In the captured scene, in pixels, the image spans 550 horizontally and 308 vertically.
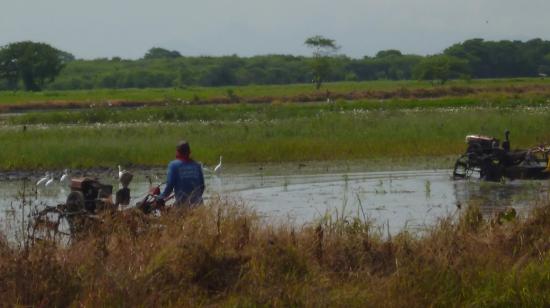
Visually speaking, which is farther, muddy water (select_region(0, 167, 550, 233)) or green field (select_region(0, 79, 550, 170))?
green field (select_region(0, 79, 550, 170))

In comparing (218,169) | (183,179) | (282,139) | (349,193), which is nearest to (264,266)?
(183,179)

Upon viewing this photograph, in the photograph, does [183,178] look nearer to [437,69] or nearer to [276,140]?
[276,140]

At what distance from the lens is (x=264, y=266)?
33.1ft

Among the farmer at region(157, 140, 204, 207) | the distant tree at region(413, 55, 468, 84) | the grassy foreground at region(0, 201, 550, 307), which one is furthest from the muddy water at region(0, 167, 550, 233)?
the distant tree at region(413, 55, 468, 84)

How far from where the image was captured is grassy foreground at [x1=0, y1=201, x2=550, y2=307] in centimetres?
961

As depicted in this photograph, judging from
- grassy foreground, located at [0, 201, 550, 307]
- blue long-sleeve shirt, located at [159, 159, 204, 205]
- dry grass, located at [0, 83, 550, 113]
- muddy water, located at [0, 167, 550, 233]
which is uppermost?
blue long-sleeve shirt, located at [159, 159, 204, 205]

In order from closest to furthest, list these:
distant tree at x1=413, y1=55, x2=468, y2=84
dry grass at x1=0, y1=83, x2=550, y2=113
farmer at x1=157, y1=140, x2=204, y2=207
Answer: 1. farmer at x1=157, y1=140, x2=204, y2=207
2. dry grass at x1=0, y1=83, x2=550, y2=113
3. distant tree at x1=413, y1=55, x2=468, y2=84

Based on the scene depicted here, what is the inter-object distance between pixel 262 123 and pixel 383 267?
26.4 meters

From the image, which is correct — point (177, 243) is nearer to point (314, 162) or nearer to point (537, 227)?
point (537, 227)

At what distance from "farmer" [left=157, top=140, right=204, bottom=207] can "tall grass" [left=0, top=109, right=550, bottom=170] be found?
14739mm

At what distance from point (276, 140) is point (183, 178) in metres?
17.4

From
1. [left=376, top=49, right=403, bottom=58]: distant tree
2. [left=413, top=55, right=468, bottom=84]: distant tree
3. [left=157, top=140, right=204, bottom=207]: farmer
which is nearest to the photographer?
[left=157, top=140, right=204, bottom=207]: farmer

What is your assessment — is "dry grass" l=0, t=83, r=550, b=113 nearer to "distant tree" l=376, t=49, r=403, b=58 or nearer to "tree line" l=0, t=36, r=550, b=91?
"tree line" l=0, t=36, r=550, b=91

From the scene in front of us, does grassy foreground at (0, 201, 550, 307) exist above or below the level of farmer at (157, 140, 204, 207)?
below
